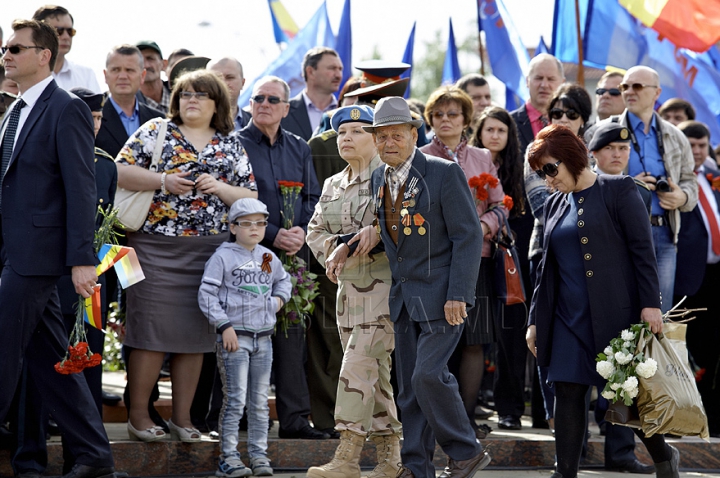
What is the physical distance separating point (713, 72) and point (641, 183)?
483 cm

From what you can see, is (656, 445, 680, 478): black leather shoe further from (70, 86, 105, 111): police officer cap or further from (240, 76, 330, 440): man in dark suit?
(70, 86, 105, 111): police officer cap

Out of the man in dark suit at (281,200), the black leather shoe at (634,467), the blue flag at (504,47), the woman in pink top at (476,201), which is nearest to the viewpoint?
the black leather shoe at (634,467)

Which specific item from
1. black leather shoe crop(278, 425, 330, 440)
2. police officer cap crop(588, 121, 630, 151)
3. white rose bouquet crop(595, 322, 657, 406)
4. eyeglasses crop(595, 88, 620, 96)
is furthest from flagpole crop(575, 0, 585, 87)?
white rose bouquet crop(595, 322, 657, 406)

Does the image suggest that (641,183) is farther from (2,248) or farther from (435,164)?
(2,248)

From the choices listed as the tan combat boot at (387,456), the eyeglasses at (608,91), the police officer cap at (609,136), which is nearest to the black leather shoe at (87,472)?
the tan combat boot at (387,456)

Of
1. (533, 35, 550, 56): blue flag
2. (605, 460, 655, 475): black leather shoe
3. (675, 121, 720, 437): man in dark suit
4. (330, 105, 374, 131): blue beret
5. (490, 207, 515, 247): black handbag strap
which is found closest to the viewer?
(330, 105, 374, 131): blue beret

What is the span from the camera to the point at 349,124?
6.32 meters

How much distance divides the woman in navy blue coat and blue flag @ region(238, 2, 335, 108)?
20.8ft

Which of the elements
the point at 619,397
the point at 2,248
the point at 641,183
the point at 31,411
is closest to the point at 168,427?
the point at 31,411

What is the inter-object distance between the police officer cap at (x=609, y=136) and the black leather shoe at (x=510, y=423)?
2.29 metres

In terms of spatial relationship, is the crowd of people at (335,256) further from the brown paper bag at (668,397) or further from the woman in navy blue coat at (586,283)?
the brown paper bag at (668,397)

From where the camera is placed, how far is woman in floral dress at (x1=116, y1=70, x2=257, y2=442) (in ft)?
21.8

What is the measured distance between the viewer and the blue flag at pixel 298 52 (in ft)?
39.5

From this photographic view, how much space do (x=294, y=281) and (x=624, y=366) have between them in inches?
97.9
